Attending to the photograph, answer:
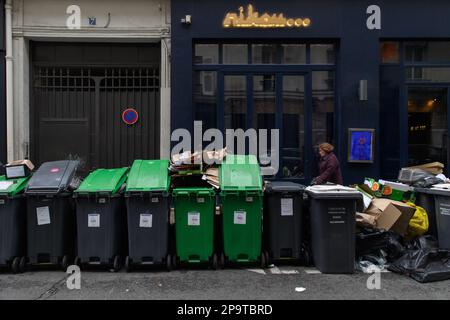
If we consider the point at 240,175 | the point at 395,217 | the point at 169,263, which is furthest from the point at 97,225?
the point at 395,217

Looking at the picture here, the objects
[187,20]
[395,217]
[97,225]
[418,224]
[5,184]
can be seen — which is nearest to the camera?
[97,225]

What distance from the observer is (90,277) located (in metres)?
5.67

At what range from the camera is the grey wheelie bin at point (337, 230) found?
574 centimetres

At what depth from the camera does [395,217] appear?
6441 millimetres

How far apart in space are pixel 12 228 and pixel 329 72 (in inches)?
267

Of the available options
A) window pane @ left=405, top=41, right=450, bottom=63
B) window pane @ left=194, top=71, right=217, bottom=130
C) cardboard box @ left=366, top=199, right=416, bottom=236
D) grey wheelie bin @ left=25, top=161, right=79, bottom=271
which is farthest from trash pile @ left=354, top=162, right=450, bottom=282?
grey wheelie bin @ left=25, top=161, right=79, bottom=271

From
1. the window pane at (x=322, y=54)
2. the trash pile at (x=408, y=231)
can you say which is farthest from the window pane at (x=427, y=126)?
the trash pile at (x=408, y=231)

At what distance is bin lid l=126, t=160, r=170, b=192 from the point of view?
584cm

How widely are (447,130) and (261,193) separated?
5.74 m

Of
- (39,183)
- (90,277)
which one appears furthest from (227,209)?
(39,183)

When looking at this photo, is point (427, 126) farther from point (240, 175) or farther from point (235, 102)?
point (240, 175)

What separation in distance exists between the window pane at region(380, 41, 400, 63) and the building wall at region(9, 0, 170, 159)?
455cm

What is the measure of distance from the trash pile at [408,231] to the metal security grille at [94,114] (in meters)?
5.02

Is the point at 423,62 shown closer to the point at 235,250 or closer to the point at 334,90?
the point at 334,90
